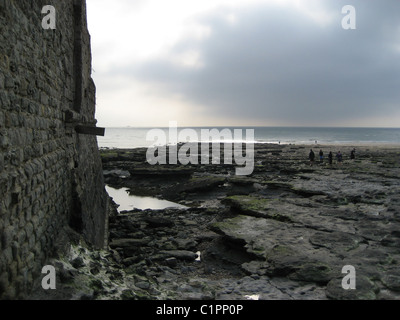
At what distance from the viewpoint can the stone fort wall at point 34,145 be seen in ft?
11.2

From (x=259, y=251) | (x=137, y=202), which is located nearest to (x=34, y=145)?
(x=259, y=251)

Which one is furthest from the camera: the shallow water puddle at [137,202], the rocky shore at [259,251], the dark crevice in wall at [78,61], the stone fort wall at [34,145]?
the shallow water puddle at [137,202]

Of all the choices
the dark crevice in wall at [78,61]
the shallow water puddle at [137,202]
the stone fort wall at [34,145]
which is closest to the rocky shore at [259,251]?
the stone fort wall at [34,145]

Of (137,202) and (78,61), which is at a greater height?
(78,61)

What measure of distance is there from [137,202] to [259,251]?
1221 centimetres

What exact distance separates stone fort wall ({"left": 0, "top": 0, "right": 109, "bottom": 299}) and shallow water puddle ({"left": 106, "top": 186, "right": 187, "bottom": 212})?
10516mm

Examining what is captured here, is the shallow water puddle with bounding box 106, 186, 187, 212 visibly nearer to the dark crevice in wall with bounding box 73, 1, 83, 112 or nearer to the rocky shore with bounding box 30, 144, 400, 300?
the rocky shore with bounding box 30, 144, 400, 300

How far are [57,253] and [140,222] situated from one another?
821 centimetres

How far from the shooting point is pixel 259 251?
26.9 feet

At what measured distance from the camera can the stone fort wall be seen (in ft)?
11.2

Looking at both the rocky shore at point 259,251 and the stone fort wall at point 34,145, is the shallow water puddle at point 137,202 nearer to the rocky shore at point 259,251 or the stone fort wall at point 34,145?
the rocky shore at point 259,251

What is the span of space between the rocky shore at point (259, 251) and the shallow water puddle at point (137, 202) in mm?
2020

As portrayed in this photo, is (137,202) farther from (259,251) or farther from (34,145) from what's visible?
(34,145)
